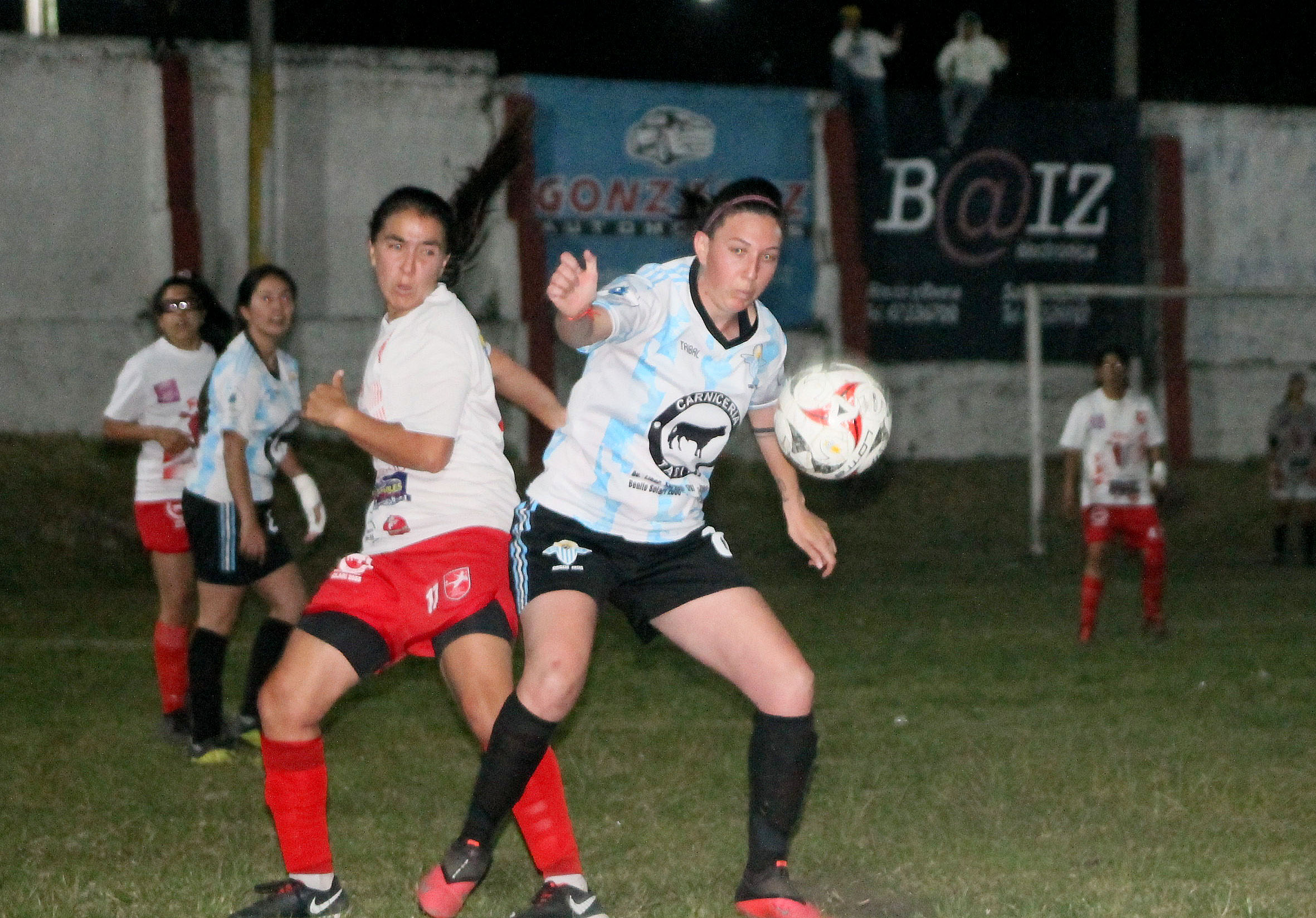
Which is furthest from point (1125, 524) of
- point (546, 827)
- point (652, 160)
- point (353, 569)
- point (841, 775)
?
point (652, 160)

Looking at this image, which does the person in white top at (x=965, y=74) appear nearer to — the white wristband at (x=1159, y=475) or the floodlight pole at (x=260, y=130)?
the floodlight pole at (x=260, y=130)

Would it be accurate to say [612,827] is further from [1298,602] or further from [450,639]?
[1298,602]

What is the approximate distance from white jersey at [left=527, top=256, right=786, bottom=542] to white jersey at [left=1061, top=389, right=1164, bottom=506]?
236 inches

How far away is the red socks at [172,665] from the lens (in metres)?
6.96

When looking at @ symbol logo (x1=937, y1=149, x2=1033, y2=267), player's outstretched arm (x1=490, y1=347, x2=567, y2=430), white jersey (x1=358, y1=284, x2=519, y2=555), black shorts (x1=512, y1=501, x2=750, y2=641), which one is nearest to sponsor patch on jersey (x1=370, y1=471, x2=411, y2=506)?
white jersey (x1=358, y1=284, x2=519, y2=555)

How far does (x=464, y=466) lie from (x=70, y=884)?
5.62ft

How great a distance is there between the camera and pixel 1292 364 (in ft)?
68.4

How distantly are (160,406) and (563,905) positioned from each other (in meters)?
3.63

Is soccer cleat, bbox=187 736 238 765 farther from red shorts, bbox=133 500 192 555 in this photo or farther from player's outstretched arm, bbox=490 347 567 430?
player's outstretched arm, bbox=490 347 567 430

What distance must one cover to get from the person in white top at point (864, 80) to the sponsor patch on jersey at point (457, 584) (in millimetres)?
16249

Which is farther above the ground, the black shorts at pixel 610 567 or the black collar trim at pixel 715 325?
the black collar trim at pixel 715 325

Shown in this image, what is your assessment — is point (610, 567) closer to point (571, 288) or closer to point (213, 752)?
Answer: point (571, 288)

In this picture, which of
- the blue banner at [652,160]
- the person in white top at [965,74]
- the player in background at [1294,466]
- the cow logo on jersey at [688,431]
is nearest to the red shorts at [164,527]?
the cow logo on jersey at [688,431]

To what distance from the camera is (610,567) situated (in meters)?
4.18
